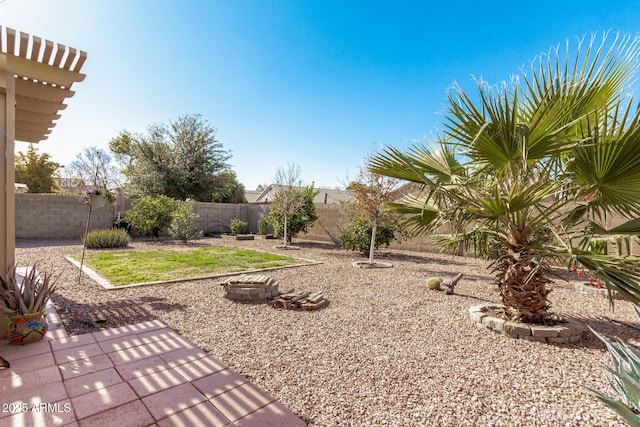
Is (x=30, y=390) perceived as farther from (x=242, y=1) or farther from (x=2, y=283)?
(x=242, y=1)

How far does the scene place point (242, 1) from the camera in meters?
6.84

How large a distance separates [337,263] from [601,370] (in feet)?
19.3

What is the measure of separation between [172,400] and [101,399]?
1.62 feet

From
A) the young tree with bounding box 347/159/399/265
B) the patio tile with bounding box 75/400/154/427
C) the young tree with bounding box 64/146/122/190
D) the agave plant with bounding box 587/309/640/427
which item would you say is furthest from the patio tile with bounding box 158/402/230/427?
the young tree with bounding box 64/146/122/190

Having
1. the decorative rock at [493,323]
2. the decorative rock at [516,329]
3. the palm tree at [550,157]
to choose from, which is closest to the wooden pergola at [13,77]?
the palm tree at [550,157]

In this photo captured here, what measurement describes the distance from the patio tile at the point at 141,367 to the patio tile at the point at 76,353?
18.1 inches

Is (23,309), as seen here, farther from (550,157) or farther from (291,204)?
(291,204)

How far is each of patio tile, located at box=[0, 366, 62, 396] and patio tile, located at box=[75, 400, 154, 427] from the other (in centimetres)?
74

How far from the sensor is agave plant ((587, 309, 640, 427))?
1165 mm

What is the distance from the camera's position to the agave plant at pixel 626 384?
117cm

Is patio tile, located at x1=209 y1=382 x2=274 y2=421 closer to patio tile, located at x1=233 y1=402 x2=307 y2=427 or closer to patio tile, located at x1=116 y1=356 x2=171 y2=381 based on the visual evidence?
patio tile, located at x1=233 y1=402 x2=307 y2=427

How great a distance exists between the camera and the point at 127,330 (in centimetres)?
323

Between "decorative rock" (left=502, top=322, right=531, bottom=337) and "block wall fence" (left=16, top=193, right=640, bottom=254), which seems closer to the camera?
"decorative rock" (left=502, top=322, right=531, bottom=337)

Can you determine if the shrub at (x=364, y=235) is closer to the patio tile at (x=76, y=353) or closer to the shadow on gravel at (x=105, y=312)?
the shadow on gravel at (x=105, y=312)
